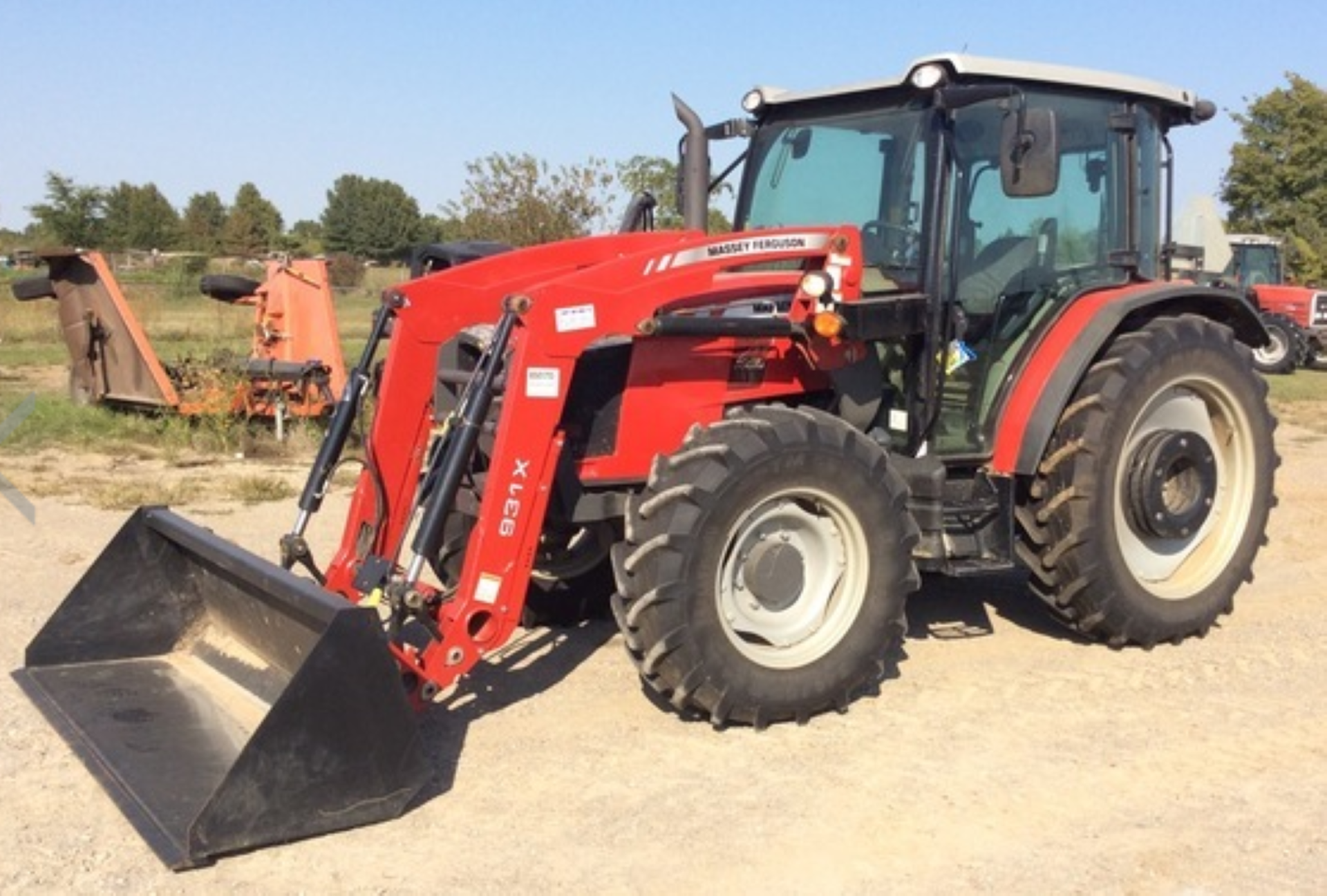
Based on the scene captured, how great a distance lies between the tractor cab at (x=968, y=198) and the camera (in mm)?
5191

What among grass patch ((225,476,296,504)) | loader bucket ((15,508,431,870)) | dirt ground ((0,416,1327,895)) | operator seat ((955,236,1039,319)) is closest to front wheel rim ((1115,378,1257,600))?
dirt ground ((0,416,1327,895))

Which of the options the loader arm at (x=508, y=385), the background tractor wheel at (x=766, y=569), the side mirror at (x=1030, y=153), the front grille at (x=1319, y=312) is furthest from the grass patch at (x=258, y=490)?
the front grille at (x=1319, y=312)

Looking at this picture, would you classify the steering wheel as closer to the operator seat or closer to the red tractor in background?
the operator seat

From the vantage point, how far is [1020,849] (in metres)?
3.74

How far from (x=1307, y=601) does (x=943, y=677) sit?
2.43 m

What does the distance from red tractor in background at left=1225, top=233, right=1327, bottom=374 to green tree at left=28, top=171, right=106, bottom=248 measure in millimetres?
39429

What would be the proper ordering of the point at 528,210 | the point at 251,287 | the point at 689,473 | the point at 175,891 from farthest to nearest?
the point at 528,210 → the point at 251,287 → the point at 689,473 → the point at 175,891

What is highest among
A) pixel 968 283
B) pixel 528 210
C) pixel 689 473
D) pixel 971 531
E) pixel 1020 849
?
pixel 528 210

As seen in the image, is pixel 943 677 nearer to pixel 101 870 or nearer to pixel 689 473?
pixel 689 473

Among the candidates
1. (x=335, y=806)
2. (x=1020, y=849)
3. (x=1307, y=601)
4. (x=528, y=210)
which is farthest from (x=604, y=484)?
(x=528, y=210)

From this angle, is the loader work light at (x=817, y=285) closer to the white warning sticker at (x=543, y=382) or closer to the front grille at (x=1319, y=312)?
the white warning sticker at (x=543, y=382)

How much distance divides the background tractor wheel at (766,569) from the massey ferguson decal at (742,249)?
0.59 metres

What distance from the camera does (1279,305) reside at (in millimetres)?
23078

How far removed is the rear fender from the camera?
532cm
